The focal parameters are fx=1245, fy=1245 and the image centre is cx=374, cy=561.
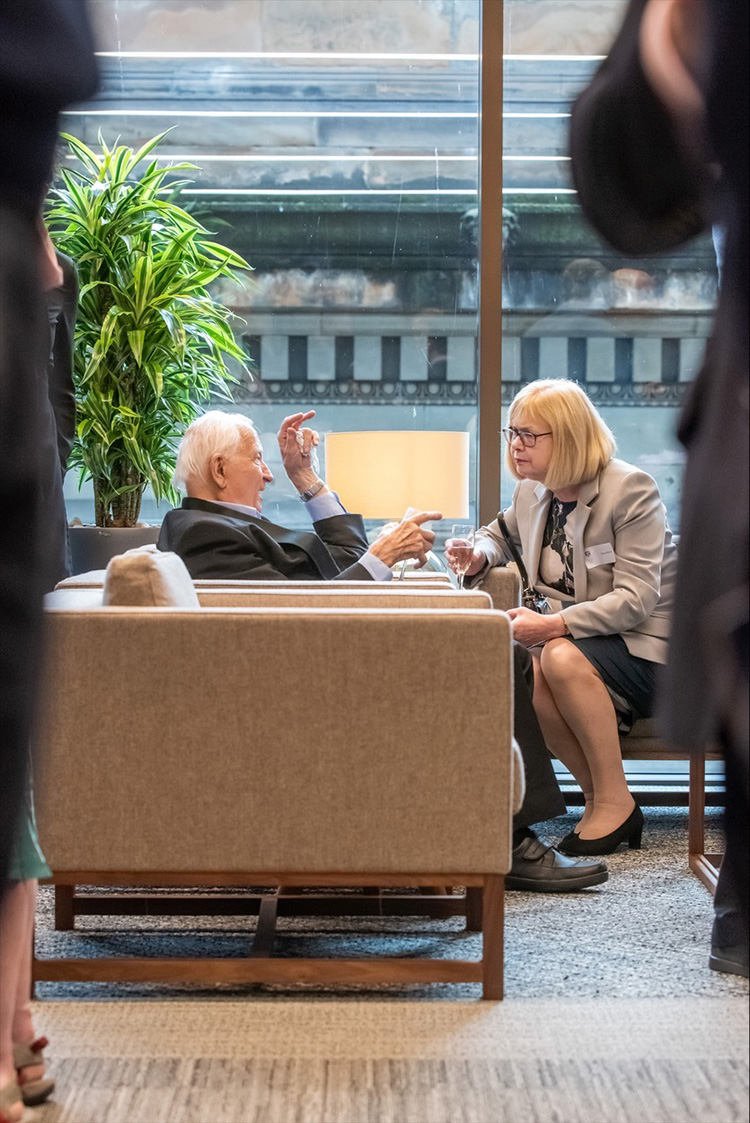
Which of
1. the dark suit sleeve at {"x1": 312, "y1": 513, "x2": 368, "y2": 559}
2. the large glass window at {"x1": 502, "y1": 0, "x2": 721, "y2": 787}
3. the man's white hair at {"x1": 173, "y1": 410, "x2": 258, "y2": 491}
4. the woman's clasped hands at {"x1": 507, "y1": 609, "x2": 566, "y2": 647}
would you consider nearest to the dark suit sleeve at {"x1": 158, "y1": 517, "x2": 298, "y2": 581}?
the man's white hair at {"x1": 173, "y1": 410, "x2": 258, "y2": 491}

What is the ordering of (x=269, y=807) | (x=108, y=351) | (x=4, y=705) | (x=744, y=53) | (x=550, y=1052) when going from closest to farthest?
(x=744, y=53)
(x=4, y=705)
(x=550, y=1052)
(x=269, y=807)
(x=108, y=351)

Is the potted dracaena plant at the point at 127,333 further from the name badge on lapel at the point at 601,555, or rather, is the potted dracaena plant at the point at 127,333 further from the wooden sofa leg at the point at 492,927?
the wooden sofa leg at the point at 492,927

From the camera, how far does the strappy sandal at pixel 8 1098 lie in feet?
5.72

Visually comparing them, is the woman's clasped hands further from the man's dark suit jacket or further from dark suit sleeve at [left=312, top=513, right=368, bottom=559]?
dark suit sleeve at [left=312, top=513, right=368, bottom=559]

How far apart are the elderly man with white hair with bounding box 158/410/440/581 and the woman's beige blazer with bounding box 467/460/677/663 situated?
438 millimetres

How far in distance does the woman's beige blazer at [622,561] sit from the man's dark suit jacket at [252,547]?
2.01 feet

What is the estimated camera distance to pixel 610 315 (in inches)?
187

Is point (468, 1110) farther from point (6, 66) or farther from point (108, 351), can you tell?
point (108, 351)

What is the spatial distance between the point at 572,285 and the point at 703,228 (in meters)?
3.98

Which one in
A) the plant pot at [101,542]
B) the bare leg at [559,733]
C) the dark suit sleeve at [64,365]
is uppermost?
the dark suit sleeve at [64,365]

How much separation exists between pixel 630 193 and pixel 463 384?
3.89 m

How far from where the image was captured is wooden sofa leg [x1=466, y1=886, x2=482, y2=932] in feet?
8.71

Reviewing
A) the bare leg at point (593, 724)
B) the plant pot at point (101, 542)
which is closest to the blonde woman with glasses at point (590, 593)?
the bare leg at point (593, 724)

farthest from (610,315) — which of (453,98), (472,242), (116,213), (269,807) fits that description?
(269,807)
